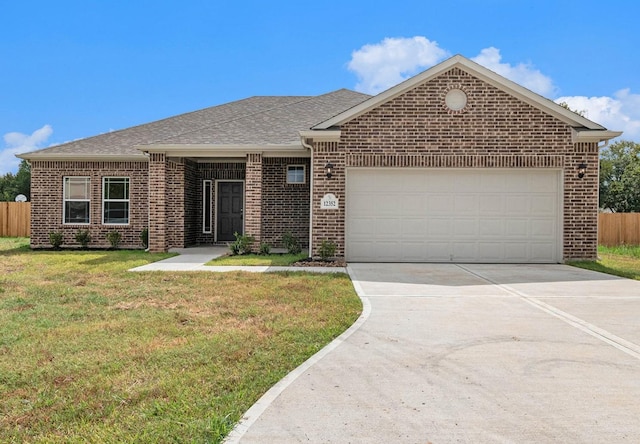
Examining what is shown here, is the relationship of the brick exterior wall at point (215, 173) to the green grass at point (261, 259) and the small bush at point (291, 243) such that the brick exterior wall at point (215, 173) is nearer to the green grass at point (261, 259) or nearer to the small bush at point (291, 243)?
the small bush at point (291, 243)

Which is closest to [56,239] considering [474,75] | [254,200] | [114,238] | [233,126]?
[114,238]

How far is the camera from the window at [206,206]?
17.5 meters

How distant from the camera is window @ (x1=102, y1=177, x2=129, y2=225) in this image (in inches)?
Answer: 674

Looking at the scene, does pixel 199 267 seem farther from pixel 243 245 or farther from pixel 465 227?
pixel 465 227

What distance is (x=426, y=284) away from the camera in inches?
380

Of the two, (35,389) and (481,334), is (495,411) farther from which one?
(35,389)

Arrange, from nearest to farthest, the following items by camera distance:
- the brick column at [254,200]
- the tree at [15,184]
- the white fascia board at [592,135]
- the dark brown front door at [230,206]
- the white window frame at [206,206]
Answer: the white fascia board at [592,135] < the brick column at [254,200] < the white window frame at [206,206] < the dark brown front door at [230,206] < the tree at [15,184]

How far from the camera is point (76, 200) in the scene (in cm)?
1722

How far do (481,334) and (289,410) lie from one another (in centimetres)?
301

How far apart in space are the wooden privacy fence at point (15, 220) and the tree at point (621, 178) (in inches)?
1673

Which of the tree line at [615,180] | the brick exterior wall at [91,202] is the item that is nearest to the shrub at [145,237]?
the brick exterior wall at [91,202]

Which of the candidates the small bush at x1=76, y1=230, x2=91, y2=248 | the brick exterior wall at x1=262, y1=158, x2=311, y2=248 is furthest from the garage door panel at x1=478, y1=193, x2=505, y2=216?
the small bush at x1=76, y1=230, x2=91, y2=248

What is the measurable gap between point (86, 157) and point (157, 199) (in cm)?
368

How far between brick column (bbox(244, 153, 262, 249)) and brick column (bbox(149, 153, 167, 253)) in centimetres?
244
